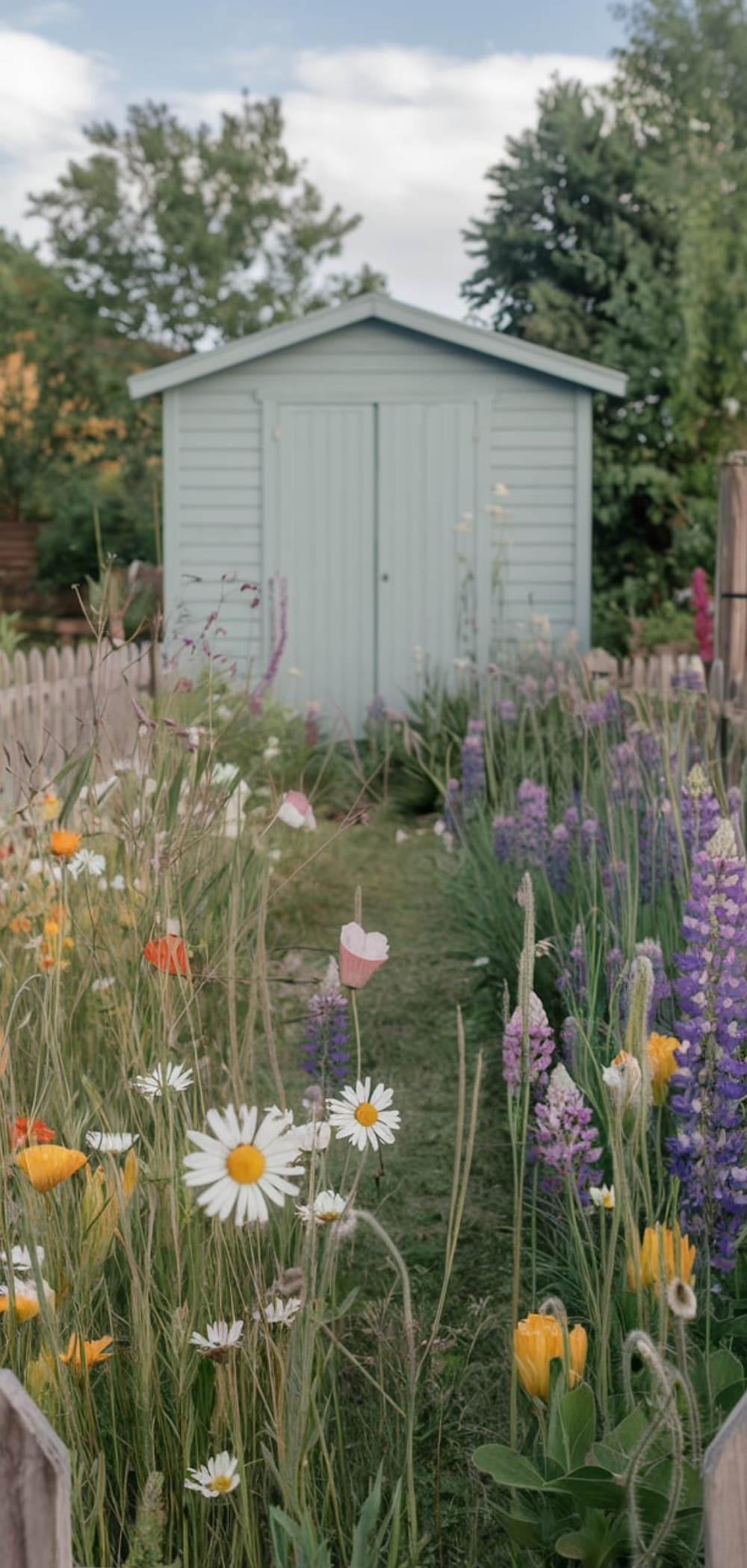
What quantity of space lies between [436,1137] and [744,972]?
148cm

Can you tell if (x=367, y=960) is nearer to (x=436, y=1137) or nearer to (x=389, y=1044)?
(x=436, y=1137)

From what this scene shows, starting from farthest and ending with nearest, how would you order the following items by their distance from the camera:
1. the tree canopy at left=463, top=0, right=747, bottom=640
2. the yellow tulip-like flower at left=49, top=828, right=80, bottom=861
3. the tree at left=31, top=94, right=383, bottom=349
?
the tree at left=31, top=94, right=383, bottom=349 → the tree canopy at left=463, top=0, right=747, bottom=640 → the yellow tulip-like flower at left=49, top=828, right=80, bottom=861

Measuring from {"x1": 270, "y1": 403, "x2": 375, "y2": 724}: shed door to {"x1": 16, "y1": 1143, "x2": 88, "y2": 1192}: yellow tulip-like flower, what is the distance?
903 centimetres

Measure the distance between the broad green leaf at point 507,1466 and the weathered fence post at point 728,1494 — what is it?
17.5 inches

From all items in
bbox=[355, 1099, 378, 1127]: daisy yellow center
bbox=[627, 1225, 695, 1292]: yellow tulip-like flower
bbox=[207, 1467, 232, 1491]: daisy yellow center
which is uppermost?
bbox=[355, 1099, 378, 1127]: daisy yellow center

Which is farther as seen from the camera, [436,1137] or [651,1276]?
[436,1137]

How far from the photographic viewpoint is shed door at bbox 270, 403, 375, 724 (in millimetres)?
10453

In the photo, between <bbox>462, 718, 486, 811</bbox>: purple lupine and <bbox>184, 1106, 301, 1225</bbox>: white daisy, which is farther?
<bbox>462, 718, 486, 811</bbox>: purple lupine

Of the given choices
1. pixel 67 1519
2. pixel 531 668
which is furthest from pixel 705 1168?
pixel 531 668

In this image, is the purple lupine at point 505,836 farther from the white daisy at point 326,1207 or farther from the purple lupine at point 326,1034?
the white daisy at point 326,1207

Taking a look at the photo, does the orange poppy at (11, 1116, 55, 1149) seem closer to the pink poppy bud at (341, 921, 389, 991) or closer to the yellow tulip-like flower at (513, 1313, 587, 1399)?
the pink poppy bud at (341, 921, 389, 991)

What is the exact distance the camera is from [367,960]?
5.15ft

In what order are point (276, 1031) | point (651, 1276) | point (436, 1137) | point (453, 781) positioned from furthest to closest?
point (453, 781) → point (276, 1031) → point (436, 1137) → point (651, 1276)

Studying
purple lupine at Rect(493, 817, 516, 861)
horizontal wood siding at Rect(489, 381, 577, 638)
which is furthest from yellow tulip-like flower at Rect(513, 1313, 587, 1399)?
horizontal wood siding at Rect(489, 381, 577, 638)
